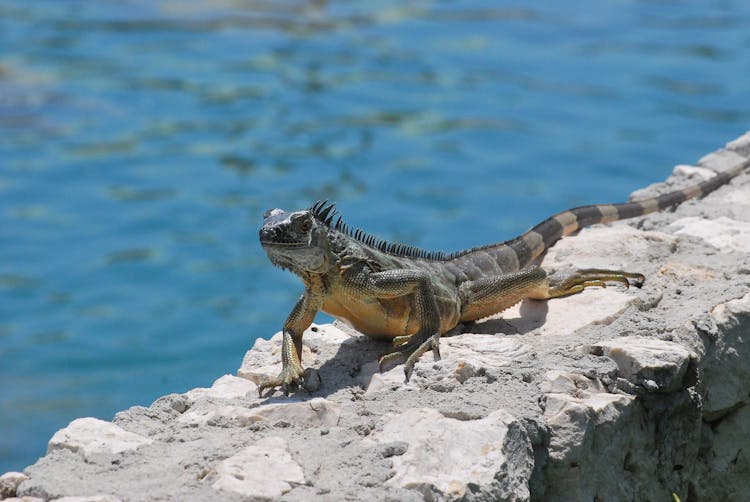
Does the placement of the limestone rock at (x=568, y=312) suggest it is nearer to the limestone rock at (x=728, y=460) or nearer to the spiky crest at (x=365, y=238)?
the spiky crest at (x=365, y=238)

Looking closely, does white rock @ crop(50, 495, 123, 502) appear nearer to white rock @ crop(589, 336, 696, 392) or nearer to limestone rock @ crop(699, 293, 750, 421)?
white rock @ crop(589, 336, 696, 392)

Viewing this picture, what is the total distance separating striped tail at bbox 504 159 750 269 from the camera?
5066 millimetres

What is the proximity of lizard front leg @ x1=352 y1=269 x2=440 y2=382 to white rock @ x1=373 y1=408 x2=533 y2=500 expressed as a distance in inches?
19.6

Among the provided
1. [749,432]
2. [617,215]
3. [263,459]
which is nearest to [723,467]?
[749,432]

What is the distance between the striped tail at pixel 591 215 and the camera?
5066 mm

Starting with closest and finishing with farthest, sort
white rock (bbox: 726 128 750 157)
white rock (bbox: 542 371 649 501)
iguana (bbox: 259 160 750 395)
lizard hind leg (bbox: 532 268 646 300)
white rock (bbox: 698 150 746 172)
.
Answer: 1. white rock (bbox: 542 371 649 501)
2. iguana (bbox: 259 160 750 395)
3. lizard hind leg (bbox: 532 268 646 300)
4. white rock (bbox: 698 150 746 172)
5. white rock (bbox: 726 128 750 157)

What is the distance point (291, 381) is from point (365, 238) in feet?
2.26

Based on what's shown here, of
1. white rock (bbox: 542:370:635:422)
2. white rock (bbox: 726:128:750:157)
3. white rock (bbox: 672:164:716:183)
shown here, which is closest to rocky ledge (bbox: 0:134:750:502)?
white rock (bbox: 542:370:635:422)

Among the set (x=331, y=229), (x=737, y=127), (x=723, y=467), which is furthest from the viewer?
(x=737, y=127)

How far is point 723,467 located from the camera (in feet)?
14.2

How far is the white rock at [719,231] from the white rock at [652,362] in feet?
4.23

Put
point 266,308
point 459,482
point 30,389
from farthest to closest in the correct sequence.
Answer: point 266,308, point 30,389, point 459,482

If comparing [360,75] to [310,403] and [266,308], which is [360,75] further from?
[310,403]

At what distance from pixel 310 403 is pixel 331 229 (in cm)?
69
